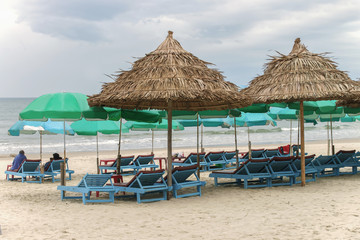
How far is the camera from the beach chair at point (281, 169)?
33.7 ft

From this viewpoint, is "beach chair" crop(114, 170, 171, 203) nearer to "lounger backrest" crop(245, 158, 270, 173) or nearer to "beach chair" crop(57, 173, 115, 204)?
"beach chair" crop(57, 173, 115, 204)

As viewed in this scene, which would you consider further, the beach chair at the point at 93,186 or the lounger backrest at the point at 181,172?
the lounger backrest at the point at 181,172

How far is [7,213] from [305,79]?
6439mm

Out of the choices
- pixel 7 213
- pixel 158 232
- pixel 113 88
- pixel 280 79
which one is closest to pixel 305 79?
pixel 280 79

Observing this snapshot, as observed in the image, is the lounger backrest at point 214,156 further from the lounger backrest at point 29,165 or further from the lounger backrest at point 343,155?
the lounger backrest at point 29,165

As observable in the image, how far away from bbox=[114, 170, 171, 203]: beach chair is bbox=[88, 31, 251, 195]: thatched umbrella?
0.28 m

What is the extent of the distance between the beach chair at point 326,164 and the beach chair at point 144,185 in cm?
479

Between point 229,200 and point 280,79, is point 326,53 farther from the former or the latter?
point 229,200

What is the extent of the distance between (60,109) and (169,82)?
2151mm

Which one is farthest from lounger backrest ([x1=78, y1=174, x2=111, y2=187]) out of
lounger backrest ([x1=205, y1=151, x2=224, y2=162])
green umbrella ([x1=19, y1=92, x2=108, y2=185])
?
lounger backrest ([x1=205, y1=151, x2=224, y2=162])

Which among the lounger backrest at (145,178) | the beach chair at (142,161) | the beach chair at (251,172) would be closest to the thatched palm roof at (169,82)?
the lounger backrest at (145,178)

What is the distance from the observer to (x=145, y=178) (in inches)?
341

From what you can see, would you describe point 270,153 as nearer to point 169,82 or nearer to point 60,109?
point 169,82

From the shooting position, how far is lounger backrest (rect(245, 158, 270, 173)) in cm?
999
